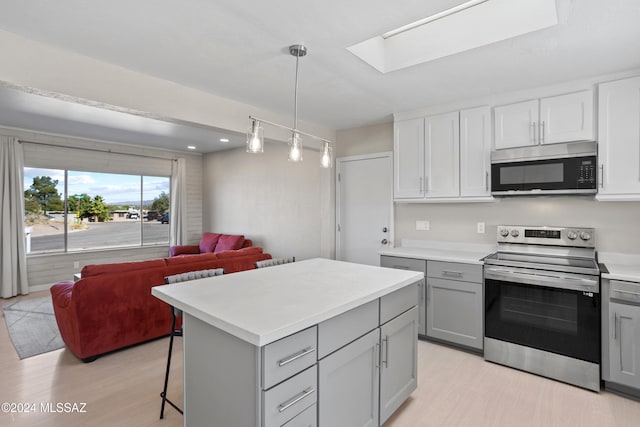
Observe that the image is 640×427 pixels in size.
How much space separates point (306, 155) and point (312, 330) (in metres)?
3.84

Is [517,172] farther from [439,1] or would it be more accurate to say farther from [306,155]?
[306,155]

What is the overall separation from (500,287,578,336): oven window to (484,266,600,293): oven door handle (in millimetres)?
67

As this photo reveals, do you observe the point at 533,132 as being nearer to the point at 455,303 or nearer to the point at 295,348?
the point at 455,303

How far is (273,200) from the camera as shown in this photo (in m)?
5.66

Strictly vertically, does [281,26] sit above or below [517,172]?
above

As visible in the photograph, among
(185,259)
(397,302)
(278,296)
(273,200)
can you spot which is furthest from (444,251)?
(273,200)

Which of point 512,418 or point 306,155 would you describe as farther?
point 306,155

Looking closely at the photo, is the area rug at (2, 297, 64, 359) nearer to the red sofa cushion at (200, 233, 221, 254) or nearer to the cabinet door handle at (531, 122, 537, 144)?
the red sofa cushion at (200, 233, 221, 254)

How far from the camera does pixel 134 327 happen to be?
3.11 metres

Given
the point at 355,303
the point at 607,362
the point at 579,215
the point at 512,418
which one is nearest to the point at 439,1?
the point at 355,303

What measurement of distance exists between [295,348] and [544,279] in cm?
223


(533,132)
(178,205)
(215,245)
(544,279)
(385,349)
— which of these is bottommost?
(385,349)

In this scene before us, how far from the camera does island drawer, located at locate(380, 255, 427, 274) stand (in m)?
3.20

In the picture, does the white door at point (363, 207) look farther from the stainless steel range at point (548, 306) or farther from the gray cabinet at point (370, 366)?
the gray cabinet at point (370, 366)
